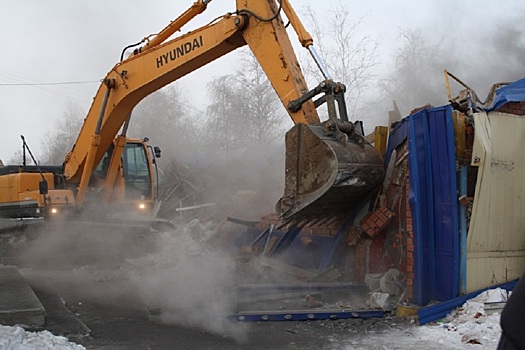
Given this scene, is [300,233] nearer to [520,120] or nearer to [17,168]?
[520,120]

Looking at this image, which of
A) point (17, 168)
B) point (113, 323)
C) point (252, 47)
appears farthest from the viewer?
point (17, 168)

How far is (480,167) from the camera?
19.7 ft

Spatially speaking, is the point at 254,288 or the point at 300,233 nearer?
the point at 254,288

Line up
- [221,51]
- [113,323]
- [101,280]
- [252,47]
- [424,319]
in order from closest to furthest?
[424,319]
[113,323]
[252,47]
[221,51]
[101,280]

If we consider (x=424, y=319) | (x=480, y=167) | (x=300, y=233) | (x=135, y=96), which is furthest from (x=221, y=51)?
(x=424, y=319)

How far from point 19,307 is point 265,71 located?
3960 mm

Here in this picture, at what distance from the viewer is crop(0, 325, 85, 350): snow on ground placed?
175 inches

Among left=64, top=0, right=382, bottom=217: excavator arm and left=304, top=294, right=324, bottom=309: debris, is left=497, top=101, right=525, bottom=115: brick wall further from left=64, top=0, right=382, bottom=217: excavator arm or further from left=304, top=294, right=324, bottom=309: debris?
left=304, top=294, right=324, bottom=309: debris

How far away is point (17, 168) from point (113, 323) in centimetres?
567

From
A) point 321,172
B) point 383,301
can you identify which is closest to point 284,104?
point 321,172

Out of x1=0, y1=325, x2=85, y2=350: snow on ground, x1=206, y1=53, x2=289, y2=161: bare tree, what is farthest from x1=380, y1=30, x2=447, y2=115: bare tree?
x1=0, y1=325, x2=85, y2=350: snow on ground

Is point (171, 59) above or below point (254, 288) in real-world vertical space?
above

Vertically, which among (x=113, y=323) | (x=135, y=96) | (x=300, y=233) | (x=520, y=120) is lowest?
(x=113, y=323)

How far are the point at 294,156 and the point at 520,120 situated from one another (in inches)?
107
